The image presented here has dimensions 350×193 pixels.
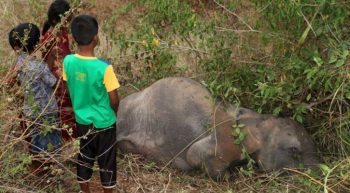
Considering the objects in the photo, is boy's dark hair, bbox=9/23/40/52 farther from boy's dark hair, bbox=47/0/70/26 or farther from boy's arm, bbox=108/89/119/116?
boy's arm, bbox=108/89/119/116

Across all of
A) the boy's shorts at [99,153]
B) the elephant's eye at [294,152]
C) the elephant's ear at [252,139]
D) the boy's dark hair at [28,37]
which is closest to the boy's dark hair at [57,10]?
the boy's dark hair at [28,37]

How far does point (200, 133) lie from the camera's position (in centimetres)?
352

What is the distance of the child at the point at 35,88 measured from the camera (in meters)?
3.04

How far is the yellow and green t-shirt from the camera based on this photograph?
2928mm

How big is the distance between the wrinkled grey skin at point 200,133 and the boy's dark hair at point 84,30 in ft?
2.94

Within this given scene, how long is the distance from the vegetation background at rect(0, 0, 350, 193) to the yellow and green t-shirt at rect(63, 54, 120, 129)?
219 mm

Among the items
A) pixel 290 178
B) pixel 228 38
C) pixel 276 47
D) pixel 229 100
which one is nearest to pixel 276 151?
pixel 290 178

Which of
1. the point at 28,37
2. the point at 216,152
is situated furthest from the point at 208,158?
the point at 28,37

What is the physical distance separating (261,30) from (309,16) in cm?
49

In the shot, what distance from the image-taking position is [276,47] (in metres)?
3.63

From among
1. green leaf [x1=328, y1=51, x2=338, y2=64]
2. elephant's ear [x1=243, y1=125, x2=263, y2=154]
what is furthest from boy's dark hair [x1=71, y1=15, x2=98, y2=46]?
green leaf [x1=328, y1=51, x2=338, y2=64]

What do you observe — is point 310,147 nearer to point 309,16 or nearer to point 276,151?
point 276,151

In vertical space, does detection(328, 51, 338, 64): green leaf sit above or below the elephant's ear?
above

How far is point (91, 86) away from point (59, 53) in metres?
0.76
